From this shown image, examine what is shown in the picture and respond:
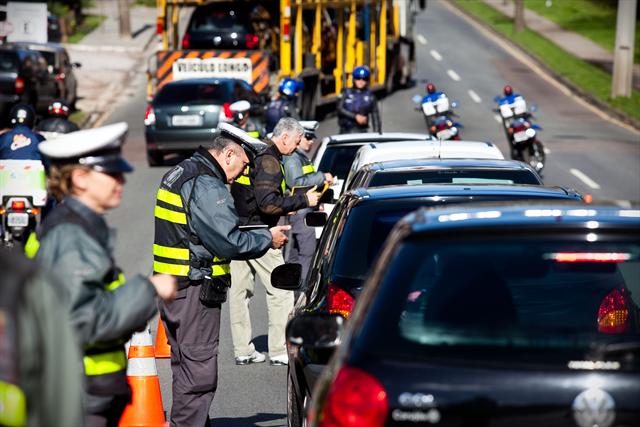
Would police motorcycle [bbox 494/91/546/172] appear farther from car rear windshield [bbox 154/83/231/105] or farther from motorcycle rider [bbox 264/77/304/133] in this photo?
motorcycle rider [bbox 264/77/304/133]

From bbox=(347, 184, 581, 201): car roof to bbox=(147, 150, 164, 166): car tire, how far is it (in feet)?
61.7

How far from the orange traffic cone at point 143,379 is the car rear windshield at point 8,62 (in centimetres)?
2365

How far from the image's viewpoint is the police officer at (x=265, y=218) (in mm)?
10750

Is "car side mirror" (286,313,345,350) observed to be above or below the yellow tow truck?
above

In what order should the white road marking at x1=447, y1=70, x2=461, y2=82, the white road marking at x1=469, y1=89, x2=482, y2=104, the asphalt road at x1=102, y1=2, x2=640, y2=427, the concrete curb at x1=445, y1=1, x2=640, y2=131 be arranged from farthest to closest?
the white road marking at x1=447, y1=70, x2=461, y2=82
the white road marking at x1=469, y1=89, x2=482, y2=104
the concrete curb at x1=445, y1=1, x2=640, y2=131
the asphalt road at x1=102, y1=2, x2=640, y2=427

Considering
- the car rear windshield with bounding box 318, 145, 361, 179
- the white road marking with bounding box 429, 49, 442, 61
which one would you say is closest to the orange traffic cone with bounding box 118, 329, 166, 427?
the car rear windshield with bounding box 318, 145, 361, 179

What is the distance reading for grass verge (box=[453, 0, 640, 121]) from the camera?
38500mm

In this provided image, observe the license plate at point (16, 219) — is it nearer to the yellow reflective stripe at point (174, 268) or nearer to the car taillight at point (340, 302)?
the yellow reflective stripe at point (174, 268)

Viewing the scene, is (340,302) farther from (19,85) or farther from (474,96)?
(474,96)

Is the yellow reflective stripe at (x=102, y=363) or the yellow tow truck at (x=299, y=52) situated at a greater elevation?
the yellow reflective stripe at (x=102, y=363)

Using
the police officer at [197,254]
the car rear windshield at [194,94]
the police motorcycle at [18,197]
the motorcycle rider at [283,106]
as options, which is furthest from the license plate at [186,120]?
the police officer at [197,254]

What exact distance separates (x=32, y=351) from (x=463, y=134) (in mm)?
28765

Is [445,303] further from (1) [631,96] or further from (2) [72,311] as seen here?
(1) [631,96]

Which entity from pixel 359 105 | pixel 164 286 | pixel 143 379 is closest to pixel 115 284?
pixel 164 286
